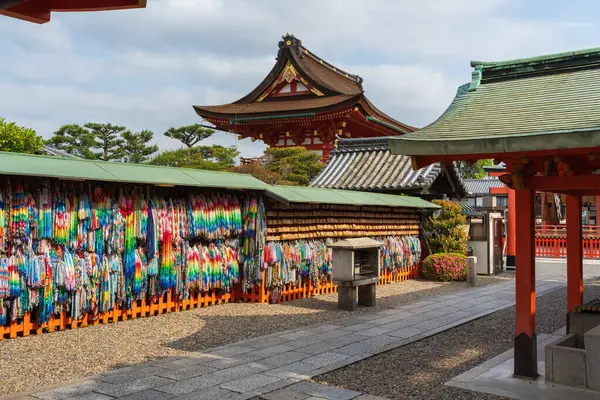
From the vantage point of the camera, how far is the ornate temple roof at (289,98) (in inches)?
1030

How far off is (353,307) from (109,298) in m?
4.59

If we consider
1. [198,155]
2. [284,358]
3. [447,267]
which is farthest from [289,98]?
[284,358]

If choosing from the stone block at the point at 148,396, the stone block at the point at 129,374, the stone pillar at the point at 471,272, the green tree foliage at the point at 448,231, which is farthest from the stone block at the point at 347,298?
the green tree foliage at the point at 448,231

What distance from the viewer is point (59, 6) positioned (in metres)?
3.61

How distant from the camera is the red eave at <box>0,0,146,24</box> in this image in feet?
11.3

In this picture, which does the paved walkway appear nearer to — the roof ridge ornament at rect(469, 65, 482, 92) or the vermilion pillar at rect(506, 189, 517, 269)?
the roof ridge ornament at rect(469, 65, 482, 92)

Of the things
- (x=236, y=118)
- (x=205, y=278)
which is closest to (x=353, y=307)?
(x=205, y=278)

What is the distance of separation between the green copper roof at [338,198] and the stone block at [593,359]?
6.58m

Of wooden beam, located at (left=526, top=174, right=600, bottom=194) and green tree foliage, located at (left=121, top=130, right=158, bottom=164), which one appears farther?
green tree foliage, located at (left=121, top=130, right=158, bottom=164)

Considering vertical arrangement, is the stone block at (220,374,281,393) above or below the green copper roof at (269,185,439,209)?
below

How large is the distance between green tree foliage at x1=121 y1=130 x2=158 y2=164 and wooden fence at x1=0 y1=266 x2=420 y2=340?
33895 millimetres

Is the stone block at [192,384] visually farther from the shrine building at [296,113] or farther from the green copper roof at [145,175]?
the shrine building at [296,113]

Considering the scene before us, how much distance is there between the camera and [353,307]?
10875mm

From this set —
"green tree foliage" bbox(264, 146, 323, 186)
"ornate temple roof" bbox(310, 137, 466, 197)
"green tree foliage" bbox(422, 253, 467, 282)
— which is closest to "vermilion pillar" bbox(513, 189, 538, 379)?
"green tree foliage" bbox(422, 253, 467, 282)
